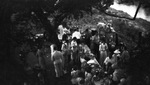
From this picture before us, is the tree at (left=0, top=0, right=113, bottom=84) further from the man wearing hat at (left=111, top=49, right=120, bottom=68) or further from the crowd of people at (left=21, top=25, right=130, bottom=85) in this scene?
the man wearing hat at (left=111, top=49, right=120, bottom=68)

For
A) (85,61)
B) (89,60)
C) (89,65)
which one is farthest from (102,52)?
(89,65)

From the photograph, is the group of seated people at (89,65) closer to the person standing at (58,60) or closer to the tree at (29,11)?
the person standing at (58,60)

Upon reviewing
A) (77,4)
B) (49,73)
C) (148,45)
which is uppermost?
(77,4)

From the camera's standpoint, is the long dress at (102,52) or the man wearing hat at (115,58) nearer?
the man wearing hat at (115,58)

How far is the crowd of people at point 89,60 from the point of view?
35.0 ft

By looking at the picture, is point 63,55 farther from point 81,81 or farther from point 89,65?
point 81,81

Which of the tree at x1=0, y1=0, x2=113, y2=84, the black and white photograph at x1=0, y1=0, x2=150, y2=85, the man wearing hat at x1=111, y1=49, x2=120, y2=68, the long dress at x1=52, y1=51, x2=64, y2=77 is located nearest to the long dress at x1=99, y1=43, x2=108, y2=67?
the black and white photograph at x1=0, y1=0, x2=150, y2=85

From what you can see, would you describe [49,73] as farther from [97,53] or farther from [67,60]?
[97,53]

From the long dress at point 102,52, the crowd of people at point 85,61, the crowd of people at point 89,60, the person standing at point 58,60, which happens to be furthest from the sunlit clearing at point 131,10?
the person standing at point 58,60

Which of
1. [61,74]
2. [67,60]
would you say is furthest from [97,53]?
[61,74]

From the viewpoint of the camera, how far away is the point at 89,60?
1102cm

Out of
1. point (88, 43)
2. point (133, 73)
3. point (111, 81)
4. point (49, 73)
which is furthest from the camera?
point (88, 43)

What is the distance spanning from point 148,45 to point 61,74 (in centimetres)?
517

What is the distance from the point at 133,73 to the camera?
11609mm
